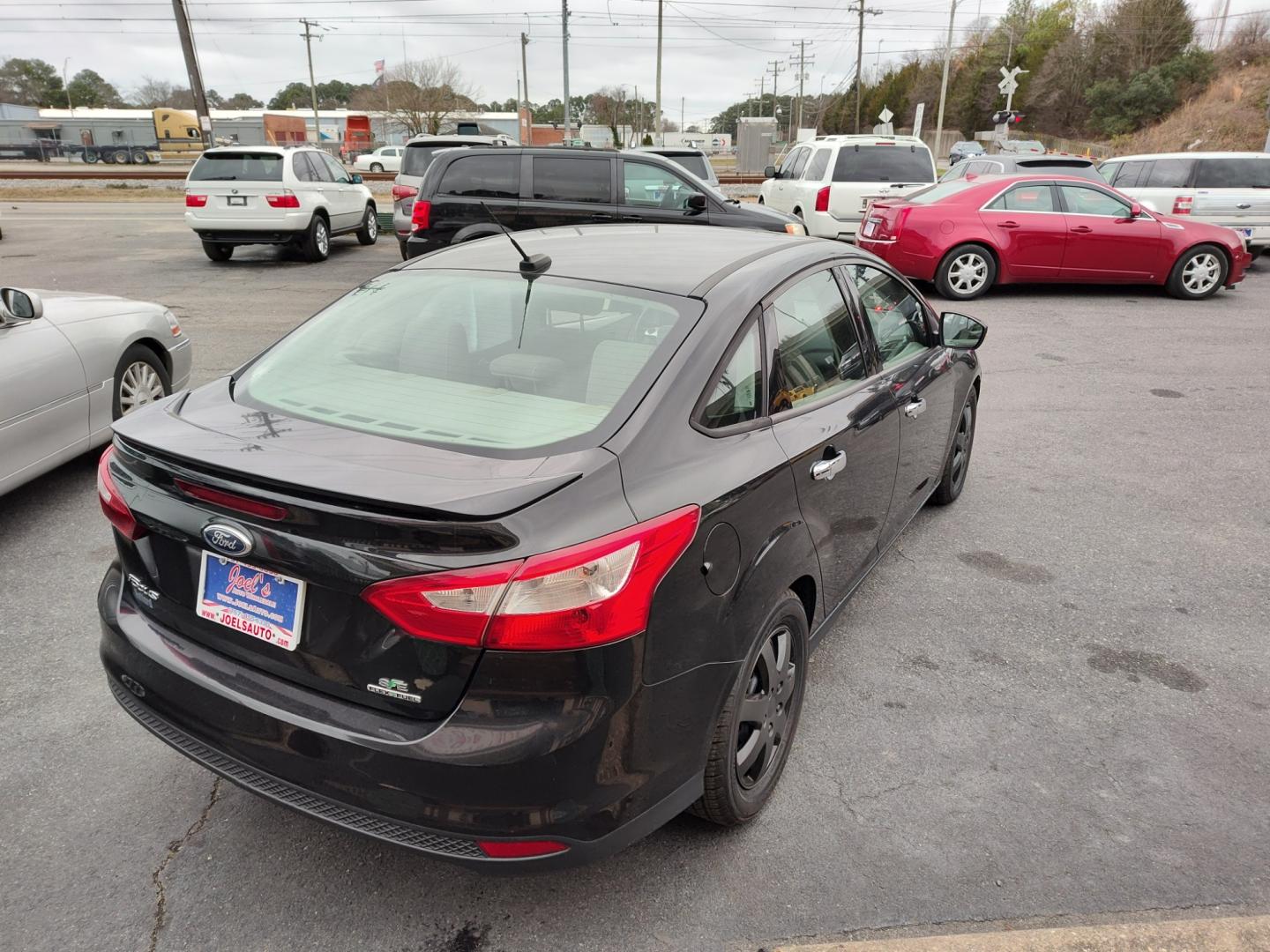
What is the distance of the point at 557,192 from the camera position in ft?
35.7

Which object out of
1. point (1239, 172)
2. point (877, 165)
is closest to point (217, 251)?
point (877, 165)

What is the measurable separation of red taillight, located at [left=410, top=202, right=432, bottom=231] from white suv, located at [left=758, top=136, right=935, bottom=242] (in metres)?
5.93

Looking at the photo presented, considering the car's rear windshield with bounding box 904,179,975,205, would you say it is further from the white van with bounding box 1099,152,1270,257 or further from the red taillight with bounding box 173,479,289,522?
the red taillight with bounding box 173,479,289,522

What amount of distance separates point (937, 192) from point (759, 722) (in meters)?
10.6

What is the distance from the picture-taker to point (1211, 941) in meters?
2.23

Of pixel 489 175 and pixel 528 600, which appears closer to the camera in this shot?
pixel 528 600

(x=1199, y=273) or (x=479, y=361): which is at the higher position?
(x=479, y=361)

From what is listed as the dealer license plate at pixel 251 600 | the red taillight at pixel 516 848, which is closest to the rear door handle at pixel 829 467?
the red taillight at pixel 516 848

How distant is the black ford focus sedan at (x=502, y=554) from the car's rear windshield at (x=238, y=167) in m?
12.3

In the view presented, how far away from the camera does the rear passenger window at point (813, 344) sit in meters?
2.85

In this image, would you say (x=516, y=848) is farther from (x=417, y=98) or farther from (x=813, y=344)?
(x=417, y=98)

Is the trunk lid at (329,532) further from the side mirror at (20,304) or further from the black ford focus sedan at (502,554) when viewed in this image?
the side mirror at (20,304)

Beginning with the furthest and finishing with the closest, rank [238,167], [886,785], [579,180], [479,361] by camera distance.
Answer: [238,167] → [579,180] → [886,785] → [479,361]

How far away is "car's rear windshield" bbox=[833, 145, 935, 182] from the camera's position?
1403cm
